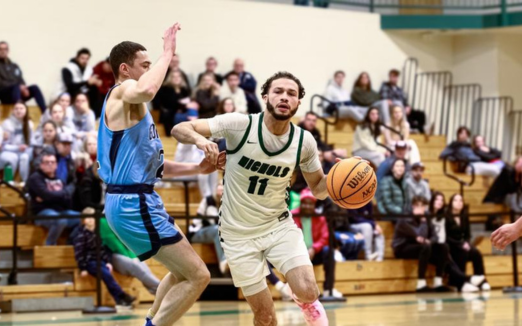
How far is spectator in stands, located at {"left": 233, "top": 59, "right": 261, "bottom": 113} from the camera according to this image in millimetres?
16656

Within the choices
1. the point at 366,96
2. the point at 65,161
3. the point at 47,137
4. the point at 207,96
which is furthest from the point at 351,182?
the point at 366,96

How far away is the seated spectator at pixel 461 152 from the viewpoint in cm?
1794

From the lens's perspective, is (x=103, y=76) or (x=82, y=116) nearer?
(x=82, y=116)

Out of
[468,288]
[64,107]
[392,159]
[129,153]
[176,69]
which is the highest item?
[176,69]

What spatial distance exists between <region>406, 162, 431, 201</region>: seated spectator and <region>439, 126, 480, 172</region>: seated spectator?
9.72ft

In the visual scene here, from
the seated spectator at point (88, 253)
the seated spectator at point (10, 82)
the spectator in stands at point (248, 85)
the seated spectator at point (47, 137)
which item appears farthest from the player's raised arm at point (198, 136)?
the spectator in stands at point (248, 85)

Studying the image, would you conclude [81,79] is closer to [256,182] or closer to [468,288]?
[468,288]

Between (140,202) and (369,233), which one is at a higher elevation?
(140,202)

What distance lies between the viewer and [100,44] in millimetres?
16875

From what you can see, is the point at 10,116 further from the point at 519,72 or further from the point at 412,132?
the point at 519,72

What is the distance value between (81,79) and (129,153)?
30.8 ft

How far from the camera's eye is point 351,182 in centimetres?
698

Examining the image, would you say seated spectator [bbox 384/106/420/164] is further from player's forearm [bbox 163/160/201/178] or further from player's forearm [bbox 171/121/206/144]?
player's forearm [bbox 171/121/206/144]

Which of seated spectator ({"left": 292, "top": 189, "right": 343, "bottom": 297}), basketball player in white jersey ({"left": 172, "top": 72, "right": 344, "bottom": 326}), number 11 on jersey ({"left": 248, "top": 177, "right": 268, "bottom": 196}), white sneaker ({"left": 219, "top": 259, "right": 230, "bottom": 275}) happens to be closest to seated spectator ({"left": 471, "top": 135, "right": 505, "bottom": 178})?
seated spectator ({"left": 292, "top": 189, "right": 343, "bottom": 297})
